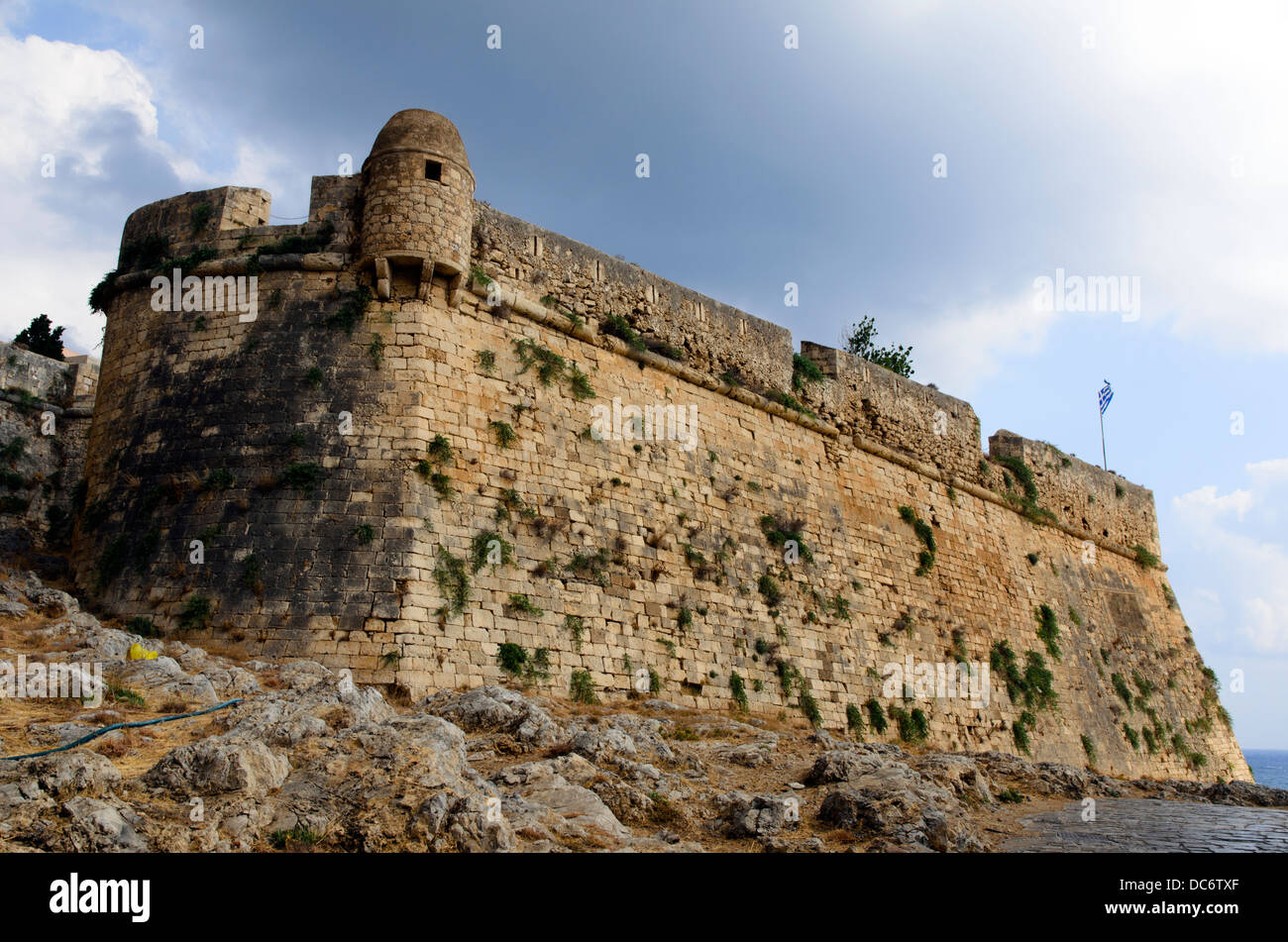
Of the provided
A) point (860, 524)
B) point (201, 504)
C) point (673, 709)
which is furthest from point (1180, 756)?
point (201, 504)

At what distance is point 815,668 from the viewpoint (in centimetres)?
1430

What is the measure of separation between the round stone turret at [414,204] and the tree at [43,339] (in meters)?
7.74

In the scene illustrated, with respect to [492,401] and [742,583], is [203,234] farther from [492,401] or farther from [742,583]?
[742,583]

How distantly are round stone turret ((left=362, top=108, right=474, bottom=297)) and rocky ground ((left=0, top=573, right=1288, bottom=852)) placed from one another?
4.87 meters

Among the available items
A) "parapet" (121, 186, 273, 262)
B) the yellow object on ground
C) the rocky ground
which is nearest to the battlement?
"parapet" (121, 186, 273, 262)

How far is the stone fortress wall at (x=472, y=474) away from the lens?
10461 mm

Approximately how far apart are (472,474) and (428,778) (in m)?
6.20

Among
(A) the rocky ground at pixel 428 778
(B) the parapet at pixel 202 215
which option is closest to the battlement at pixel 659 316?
(B) the parapet at pixel 202 215

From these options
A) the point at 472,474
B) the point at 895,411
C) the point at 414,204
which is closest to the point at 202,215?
the point at 414,204

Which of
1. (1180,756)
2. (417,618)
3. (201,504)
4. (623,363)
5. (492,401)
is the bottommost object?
(1180,756)

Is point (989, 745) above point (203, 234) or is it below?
below
